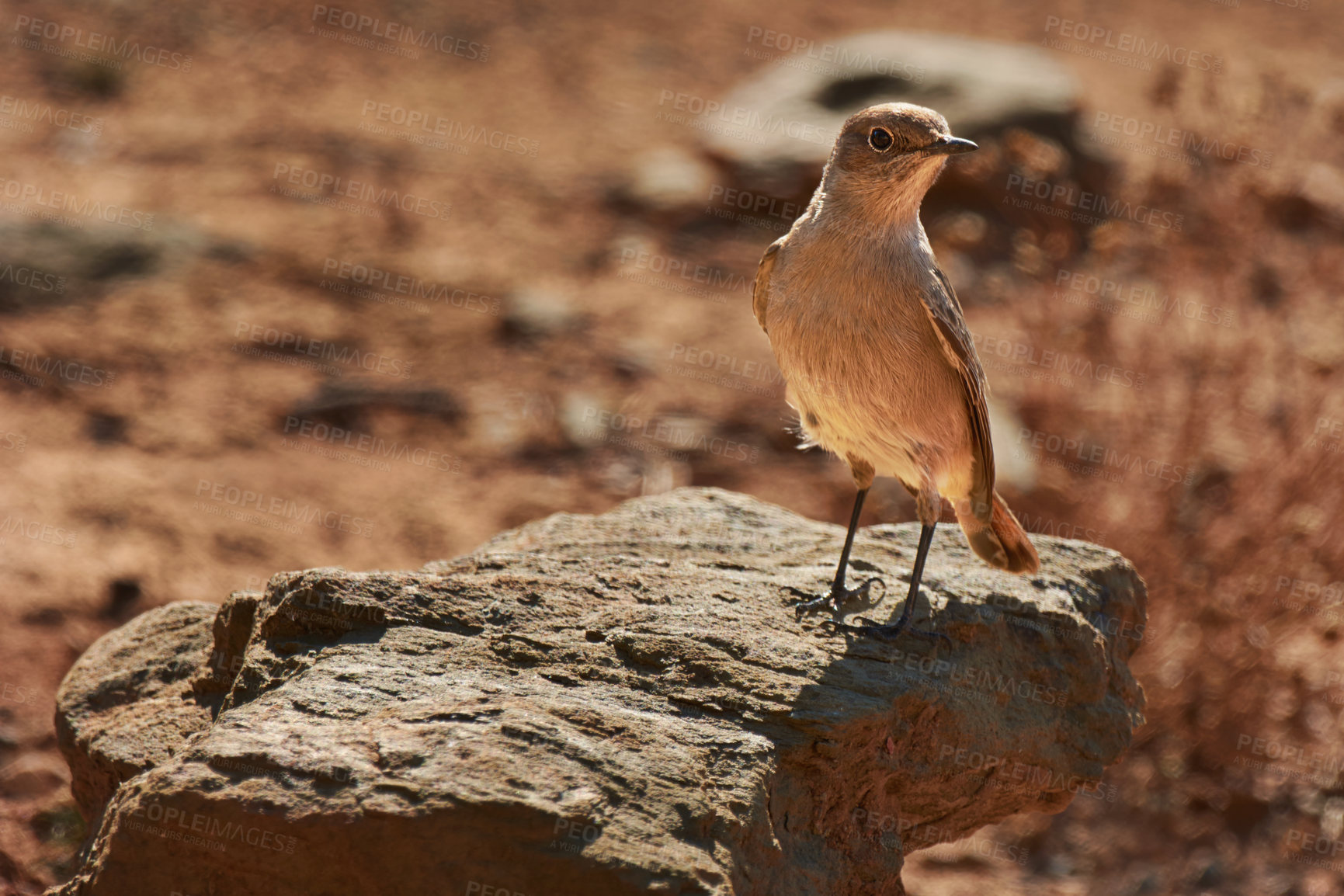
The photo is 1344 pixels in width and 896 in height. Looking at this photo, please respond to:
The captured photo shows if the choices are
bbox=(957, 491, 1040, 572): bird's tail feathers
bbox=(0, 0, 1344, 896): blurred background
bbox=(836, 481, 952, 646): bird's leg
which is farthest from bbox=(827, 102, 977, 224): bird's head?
bbox=(0, 0, 1344, 896): blurred background

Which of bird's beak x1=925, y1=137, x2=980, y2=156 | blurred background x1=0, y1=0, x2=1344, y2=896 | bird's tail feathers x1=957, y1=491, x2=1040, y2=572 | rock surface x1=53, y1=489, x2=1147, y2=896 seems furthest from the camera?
blurred background x1=0, y1=0, x2=1344, y2=896

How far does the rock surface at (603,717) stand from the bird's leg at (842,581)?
0.24ft

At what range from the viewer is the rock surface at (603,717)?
3.28 meters

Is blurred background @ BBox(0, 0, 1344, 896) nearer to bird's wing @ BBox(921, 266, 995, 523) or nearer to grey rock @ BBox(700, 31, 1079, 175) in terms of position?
A: grey rock @ BBox(700, 31, 1079, 175)

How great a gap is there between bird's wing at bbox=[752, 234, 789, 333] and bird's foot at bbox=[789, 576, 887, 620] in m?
1.09

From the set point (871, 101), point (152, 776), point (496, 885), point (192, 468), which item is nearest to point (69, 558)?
point (192, 468)

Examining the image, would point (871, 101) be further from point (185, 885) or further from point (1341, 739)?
point (185, 885)

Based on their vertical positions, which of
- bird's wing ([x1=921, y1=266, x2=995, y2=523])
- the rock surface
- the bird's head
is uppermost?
A: the bird's head

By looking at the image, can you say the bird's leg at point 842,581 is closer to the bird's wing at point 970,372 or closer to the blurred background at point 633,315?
the bird's wing at point 970,372

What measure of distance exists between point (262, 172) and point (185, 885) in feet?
32.0

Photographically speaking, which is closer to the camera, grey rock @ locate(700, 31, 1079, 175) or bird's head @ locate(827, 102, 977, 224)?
bird's head @ locate(827, 102, 977, 224)

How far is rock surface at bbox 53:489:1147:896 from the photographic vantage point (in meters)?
3.28

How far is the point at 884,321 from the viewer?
4.42m

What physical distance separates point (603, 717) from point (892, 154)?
2.30 metres
